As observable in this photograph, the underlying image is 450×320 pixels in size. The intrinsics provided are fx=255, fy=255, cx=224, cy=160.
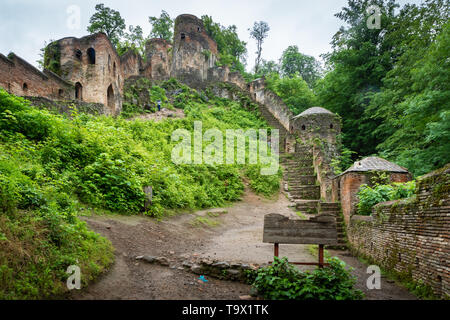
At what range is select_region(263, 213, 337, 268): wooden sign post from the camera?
14.7ft

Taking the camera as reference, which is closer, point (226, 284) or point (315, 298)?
point (315, 298)

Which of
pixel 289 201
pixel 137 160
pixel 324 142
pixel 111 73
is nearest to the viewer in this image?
pixel 137 160

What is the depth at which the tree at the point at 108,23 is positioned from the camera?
3620cm

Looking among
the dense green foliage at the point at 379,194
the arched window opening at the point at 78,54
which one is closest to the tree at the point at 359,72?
the dense green foliage at the point at 379,194

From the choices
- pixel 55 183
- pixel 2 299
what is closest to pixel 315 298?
pixel 2 299

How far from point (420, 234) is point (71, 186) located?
309 inches

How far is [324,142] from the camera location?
1844 centimetres

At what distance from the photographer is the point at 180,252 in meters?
6.05

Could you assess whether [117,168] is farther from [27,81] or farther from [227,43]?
[227,43]

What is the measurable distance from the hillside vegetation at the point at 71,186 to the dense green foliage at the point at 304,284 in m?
2.67

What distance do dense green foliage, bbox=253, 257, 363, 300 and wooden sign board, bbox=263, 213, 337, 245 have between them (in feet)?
1.31

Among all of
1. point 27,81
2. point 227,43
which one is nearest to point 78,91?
point 27,81

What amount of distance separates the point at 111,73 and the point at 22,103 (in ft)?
48.8
